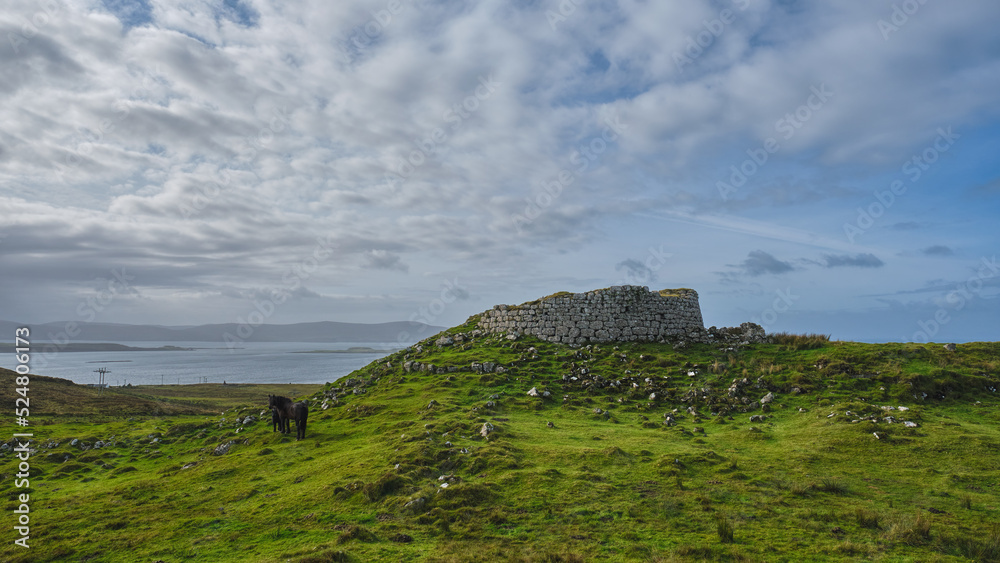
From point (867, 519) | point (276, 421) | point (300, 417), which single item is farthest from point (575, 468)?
point (276, 421)

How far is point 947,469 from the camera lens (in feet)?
46.3

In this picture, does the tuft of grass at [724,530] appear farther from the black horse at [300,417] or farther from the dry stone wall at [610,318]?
the dry stone wall at [610,318]

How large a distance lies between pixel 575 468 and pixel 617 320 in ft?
61.4

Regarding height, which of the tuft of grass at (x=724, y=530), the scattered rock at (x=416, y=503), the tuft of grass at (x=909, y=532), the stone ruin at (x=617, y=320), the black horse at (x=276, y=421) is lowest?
the tuft of grass at (x=909, y=532)

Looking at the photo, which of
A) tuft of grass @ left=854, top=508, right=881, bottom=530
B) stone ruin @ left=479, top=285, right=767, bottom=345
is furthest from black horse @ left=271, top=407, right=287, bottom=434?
tuft of grass @ left=854, top=508, right=881, bottom=530

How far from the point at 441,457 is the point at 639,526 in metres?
6.43

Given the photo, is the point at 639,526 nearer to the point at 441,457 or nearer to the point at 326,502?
the point at 441,457

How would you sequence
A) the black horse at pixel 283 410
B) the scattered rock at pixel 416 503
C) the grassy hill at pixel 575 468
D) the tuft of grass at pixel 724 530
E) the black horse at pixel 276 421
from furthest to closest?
the black horse at pixel 276 421 → the black horse at pixel 283 410 → the scattered rock at pixel 416 503 → the grassy hill at pixel 575 468 → the tuft of grass at pixel 724 530

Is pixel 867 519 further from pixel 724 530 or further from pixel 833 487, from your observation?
pixel 724 530

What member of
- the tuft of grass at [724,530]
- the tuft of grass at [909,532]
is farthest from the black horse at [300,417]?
the tuft of grass at [909,532]

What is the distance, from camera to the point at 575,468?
14211 mm

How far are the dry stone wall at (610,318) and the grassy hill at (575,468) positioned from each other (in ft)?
10.4

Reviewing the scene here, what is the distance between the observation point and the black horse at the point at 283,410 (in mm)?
20661

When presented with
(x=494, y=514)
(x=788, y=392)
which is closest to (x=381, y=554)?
(x=494, y=514)
